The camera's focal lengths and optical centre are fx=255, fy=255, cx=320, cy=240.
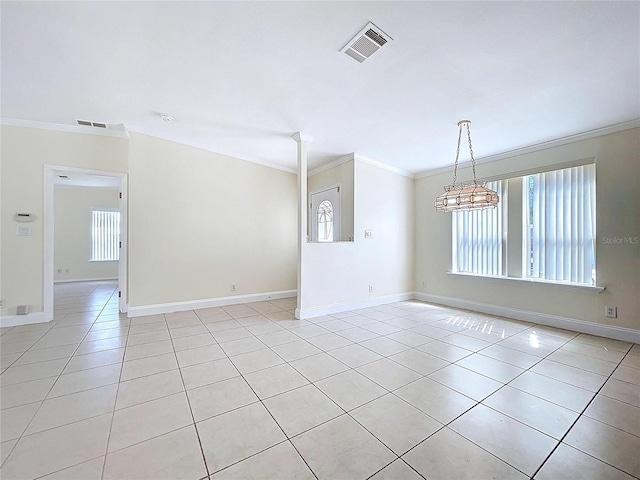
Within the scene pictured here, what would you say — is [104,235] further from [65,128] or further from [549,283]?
[549,283]

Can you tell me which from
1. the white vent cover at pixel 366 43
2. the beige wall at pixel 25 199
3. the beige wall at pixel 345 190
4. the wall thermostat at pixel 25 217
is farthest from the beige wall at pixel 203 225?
the white vent cover at pixel 366 43

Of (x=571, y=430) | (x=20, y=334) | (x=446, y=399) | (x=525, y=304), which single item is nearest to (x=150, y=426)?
(x=446, y=399)

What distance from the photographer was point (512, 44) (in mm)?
1932

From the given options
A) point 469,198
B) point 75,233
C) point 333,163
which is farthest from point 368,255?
point 75,233

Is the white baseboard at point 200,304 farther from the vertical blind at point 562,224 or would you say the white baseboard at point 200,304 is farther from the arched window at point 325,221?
the vertical blind at point 562,224

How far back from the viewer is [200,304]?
14.2 feet

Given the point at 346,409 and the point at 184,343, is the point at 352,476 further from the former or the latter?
the point at 184,343

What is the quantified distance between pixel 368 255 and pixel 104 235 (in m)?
8.05

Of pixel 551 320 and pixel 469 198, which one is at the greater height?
pixel 469 198

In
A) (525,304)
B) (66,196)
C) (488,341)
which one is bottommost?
(488,341)

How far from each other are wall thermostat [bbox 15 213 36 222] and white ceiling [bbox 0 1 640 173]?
1289mm

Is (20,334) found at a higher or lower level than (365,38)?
lower

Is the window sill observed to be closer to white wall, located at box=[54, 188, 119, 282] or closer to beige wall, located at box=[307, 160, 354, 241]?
beige wall, located at box=[307, 160, 354, 241]

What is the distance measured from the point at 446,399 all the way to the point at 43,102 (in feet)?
16.9
